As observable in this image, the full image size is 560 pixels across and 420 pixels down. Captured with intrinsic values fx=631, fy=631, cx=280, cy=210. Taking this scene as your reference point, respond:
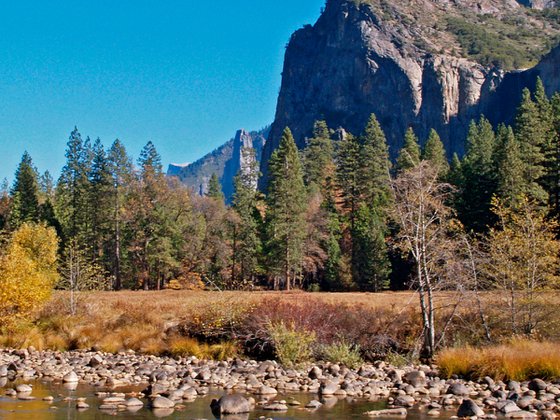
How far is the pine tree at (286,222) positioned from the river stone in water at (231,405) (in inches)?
1395

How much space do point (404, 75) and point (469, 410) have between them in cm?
15967

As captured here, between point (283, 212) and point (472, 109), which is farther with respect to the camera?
point (472, 109)

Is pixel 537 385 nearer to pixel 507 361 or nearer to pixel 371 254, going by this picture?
pixel 507 361

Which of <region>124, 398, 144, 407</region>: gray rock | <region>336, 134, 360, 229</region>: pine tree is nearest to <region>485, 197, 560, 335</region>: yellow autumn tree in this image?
<region>124, 398, 144, 407</region>: gray rock

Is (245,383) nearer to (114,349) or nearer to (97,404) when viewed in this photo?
(97,404)

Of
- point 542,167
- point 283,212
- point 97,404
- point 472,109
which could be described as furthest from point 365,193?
point 472,109

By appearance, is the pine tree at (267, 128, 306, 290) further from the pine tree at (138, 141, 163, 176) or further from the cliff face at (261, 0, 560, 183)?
the cliff face at (261, 0, 560, 183)

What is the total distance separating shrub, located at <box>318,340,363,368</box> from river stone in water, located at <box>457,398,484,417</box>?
6870 mm

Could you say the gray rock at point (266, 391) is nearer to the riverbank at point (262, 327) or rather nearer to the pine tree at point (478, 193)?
the riverbank at point (262, 327)

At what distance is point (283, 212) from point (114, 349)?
28.7m

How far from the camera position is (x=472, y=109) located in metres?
160

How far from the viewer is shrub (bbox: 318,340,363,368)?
2112 cm

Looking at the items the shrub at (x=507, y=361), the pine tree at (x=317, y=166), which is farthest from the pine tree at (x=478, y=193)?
the shrub at (x=507, y=361)

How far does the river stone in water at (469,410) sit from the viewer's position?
1411cm
